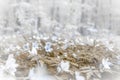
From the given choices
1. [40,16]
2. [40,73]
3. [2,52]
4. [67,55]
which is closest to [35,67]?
[40,73]

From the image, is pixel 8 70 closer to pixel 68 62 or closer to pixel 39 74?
pixel 39 74

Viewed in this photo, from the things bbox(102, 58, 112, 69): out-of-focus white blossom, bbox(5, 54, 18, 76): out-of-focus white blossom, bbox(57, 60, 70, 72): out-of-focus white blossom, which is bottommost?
bbox(102, 58, 112, 69): out-of-focus white blossom

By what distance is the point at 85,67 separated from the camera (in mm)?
1256

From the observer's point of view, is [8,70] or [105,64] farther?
[105,64]

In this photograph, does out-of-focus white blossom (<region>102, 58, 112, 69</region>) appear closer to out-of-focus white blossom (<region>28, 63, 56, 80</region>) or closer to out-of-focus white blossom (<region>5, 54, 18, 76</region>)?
out-of-focus white blossom (<region>28, 63, 56, 80</region>)

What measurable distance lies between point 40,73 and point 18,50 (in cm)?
29

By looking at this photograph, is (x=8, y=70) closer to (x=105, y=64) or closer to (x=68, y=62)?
(x=68, y=62)

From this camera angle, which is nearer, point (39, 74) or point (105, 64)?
point (39, 74)

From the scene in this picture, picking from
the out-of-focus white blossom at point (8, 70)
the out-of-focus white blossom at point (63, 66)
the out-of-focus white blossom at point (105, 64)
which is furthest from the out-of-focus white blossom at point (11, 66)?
the out-of-focus white blossom at point (105, 64)

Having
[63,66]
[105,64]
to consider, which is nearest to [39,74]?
[63,66]

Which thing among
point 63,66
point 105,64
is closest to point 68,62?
point 63,66

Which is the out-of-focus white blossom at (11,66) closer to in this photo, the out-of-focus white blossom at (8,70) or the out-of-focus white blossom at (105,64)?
the out-of-focus white blossom at (8,70)

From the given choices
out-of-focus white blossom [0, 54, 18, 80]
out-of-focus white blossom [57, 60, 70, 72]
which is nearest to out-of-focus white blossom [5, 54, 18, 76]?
out-of-focus white blossom [0, 54, 18, 80]

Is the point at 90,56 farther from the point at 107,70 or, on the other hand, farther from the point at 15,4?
the point at 15,4
